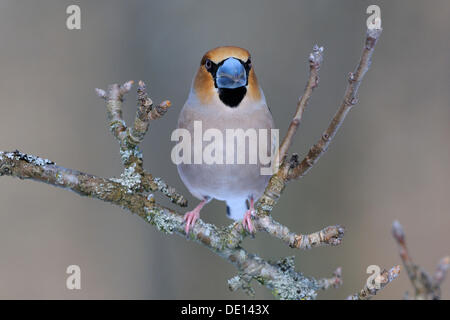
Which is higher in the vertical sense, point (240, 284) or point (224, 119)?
point (224, 119)

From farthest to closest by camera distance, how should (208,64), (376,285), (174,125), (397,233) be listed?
(174,125), (208,64), (376,285), (397,233)

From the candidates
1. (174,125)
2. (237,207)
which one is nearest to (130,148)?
(237,207)

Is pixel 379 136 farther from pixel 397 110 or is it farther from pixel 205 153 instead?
pixel 205 153

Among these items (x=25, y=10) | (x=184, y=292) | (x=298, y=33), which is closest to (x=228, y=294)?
(x=184, y=292)

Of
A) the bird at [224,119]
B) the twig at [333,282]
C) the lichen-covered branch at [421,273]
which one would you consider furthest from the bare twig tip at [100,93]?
the lichen-covered branch at [421,273]

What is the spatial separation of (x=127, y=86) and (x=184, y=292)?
1.99m

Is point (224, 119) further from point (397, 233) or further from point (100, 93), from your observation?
point (397, 233)

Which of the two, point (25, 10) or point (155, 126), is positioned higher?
point (25, 10)

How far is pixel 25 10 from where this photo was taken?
11.0 ft

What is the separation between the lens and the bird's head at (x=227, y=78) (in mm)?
1521

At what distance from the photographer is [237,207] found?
2.06 metres

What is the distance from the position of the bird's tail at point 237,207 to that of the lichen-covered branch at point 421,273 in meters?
1.11

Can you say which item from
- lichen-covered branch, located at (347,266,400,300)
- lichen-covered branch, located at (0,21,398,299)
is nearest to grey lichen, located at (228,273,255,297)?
lichen-covered branch, located at (0,21,398,299)

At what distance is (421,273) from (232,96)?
1.01 meters
